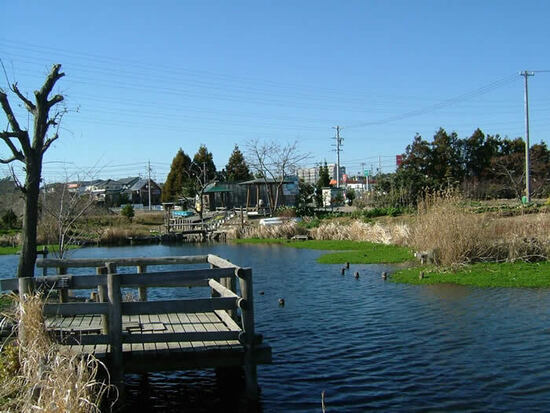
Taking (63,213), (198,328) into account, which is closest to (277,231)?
(63,213)

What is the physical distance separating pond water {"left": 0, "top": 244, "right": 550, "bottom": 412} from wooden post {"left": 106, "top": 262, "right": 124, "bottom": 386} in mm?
999

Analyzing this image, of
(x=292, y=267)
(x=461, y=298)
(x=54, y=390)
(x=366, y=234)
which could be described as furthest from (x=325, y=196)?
(x=54, y=390)

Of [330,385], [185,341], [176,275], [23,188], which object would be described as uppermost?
[23,188]

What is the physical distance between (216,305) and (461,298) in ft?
31.2

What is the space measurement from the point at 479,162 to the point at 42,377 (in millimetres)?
55619

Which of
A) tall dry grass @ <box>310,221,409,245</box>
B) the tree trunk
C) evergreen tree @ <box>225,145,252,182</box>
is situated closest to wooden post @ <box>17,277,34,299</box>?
the tree trunk

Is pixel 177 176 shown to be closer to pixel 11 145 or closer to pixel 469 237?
pixel 469 237

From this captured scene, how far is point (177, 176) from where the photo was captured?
7825 cm

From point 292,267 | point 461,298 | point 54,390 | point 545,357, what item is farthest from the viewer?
point 292,267

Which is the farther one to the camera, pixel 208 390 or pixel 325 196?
pixel 325 196

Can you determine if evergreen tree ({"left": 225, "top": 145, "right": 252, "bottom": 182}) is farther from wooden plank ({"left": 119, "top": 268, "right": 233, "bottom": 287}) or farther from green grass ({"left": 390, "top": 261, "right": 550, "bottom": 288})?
wooden plank ({"left": 119, "top": 268, "right": 233, "bottom": 287})

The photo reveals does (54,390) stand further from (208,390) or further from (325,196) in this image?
(325,196)

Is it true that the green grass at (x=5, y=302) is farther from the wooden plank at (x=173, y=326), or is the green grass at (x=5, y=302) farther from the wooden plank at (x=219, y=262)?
the wooden plank at (x=219, y=262)

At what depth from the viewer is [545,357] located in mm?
10500
